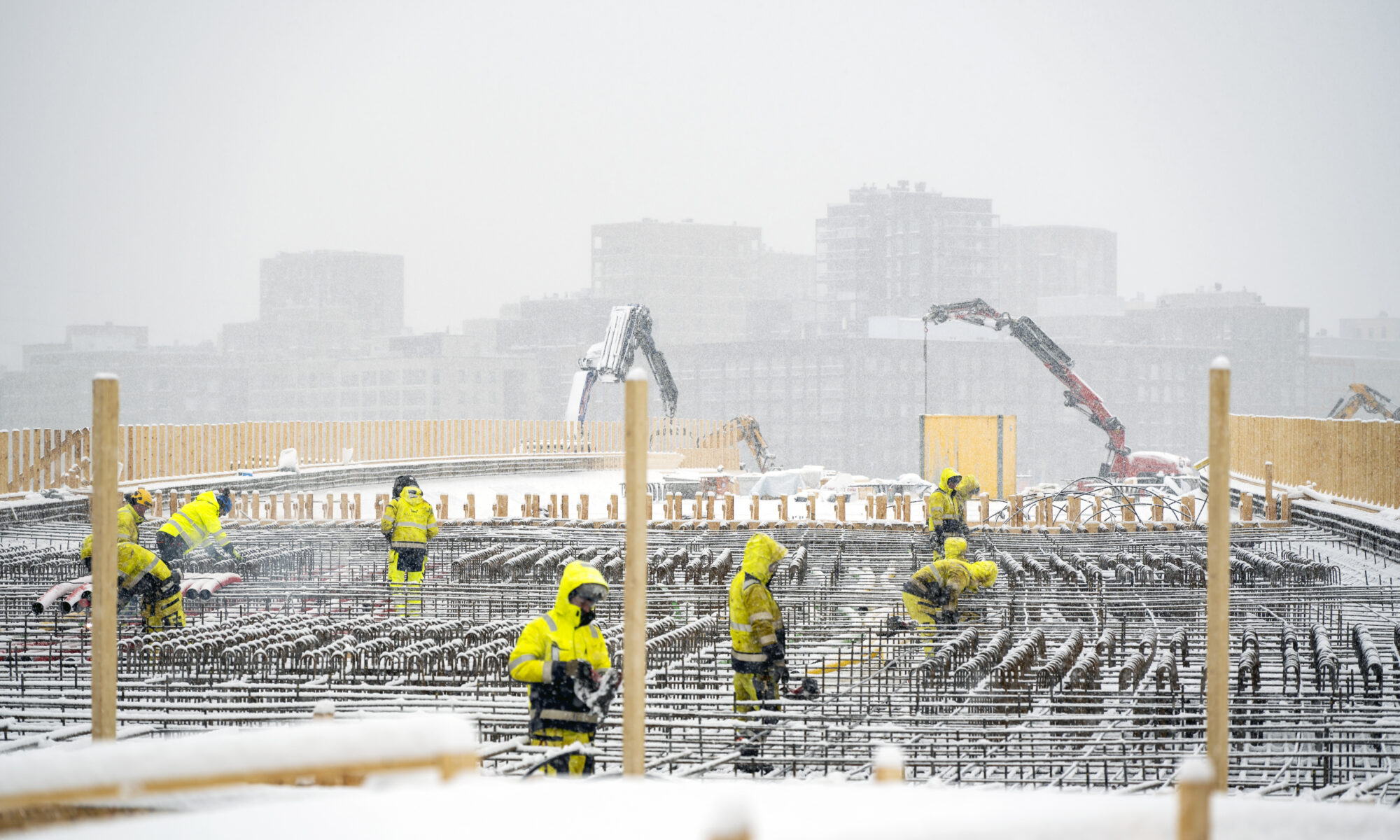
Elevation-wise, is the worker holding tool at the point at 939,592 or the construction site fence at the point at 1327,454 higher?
the construction site fence at the point at 1327,454

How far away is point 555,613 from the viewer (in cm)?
695

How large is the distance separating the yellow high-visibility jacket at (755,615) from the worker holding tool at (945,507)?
705cm

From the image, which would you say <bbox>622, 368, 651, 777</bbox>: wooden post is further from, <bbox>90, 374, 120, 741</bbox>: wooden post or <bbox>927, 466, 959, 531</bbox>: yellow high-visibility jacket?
<bbox>927, 466, 959, 531</bbox>: yellow high-visibility jacket

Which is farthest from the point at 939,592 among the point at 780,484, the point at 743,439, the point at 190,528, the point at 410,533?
the point at 743,439

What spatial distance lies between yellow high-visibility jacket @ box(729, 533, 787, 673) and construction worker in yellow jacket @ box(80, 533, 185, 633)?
206 inches

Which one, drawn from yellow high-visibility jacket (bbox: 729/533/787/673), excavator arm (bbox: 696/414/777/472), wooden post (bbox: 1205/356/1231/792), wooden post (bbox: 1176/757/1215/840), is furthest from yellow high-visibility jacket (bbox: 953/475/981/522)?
excavator arm (bbox: 696/414/777/472)

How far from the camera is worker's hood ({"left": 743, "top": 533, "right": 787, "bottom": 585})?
8.73 metres

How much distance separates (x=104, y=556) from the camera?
5160 mm

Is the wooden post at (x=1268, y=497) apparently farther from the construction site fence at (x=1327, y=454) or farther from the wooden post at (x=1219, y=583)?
the wooden post at (x=1219, y=583)

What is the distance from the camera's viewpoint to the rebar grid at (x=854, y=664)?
754 cm

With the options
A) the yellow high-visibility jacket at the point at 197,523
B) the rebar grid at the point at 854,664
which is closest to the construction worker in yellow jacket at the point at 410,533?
the rebar grid at the point at 854,664

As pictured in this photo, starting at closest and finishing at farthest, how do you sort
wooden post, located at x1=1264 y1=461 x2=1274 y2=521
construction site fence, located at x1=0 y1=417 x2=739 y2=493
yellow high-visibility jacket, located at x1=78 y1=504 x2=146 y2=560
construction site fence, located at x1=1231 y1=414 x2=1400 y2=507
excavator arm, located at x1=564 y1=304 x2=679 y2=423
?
yellow high-visibility jacket, located at x1=78 y1=504 x2=146 y2=560 < construction site fence, located at x1=1231 y1=414 x2=1400 y2=507 < wooden post, located at x1=1264 y1=461 x2=1274 y2=521 < construction site fence, located at x1=0 y1=417 x2=739 y2=493 < excavator arm, located at x1=564 y1=304 x2=679 y2=423

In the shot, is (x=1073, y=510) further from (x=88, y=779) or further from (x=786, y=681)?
(x=88, y=779)

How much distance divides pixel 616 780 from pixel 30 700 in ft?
20.7
